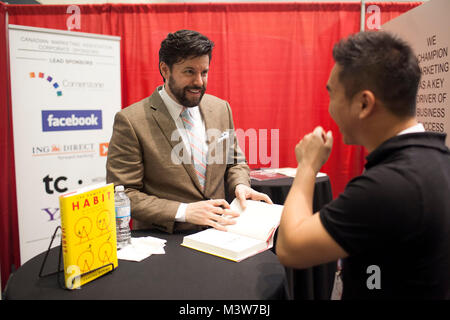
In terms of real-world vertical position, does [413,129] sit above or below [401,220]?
above

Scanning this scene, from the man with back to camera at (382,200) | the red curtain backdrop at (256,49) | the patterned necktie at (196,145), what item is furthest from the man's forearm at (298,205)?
the red curtain backdrop at (256,49)

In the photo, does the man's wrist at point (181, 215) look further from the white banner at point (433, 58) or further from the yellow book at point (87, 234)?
the white banner at point (433, 58)

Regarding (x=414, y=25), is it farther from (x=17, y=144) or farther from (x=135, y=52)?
(x=17, y=144)

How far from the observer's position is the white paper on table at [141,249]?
4.23 feet

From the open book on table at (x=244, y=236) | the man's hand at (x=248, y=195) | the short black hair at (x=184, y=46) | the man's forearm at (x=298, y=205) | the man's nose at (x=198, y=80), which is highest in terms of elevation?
the short black hair at (x=184, y=46)

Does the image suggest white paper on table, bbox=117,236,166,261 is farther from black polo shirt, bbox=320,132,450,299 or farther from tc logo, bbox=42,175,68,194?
tc logo, bbox=42,175,68,194

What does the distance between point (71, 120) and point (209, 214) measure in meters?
2.14

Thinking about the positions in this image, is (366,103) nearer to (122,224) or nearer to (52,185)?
(122,224)

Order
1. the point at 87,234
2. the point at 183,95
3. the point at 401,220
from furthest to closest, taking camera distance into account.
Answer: the point at 183,95 → the point at 87,234 → the point at 401,220

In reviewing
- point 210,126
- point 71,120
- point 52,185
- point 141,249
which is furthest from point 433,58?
point 52,185

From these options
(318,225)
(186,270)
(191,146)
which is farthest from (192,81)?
(318,225)

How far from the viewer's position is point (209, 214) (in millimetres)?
1518

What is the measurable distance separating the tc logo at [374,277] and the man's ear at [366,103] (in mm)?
406

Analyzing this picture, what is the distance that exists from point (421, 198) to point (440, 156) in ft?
0.54
